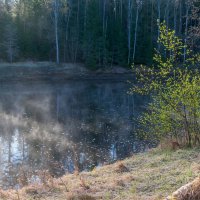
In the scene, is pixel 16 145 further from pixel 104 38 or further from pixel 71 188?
pixel 104 38

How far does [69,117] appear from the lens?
25.1 meters

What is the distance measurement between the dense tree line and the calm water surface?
1173 cm

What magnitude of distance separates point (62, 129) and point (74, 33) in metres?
31.4

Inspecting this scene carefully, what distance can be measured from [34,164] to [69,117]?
1016 cm

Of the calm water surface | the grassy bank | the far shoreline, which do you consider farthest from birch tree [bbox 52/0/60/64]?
the grassy bank

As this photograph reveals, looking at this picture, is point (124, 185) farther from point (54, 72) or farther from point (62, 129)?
point (54, 72)

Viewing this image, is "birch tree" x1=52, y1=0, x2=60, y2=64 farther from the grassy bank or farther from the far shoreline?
Answer: the grassy bank

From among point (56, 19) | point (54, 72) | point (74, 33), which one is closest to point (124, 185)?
point (54, 72)

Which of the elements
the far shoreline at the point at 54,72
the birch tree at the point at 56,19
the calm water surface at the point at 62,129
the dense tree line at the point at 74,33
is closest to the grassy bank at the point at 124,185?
the calm water surface at the point at 62,129

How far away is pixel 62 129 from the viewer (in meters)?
21.2

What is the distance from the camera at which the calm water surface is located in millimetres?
15195

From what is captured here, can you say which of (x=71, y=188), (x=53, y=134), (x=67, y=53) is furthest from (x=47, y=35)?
(x=71, y=188)

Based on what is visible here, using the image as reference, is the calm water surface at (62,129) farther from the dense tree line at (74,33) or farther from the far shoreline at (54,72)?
the dense tree line at (74,33)

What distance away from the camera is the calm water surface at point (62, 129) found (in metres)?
15.2
